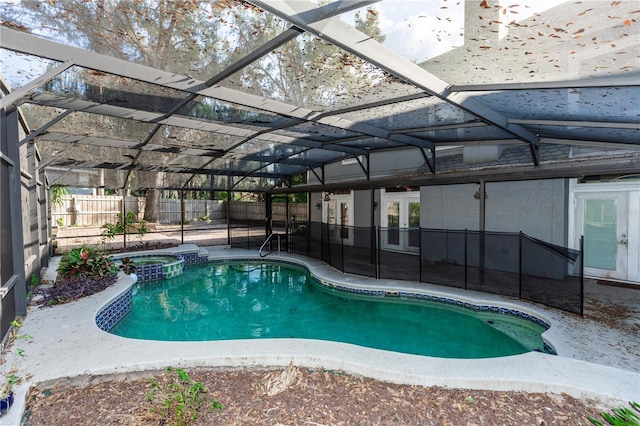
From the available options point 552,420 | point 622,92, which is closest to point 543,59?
point 622,92

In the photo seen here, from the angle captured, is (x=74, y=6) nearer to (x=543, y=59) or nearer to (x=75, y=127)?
(x=543, y=59)

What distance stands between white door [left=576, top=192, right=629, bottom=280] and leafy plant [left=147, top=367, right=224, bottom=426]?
8.67 metres

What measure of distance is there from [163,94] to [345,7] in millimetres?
3433

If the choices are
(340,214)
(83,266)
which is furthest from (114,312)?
(340,214)

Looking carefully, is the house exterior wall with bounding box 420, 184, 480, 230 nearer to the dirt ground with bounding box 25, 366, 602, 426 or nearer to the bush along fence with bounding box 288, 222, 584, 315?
the bush along fence with bounding box 288, 222, 584, 315

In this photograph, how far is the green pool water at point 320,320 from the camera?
482 centimetres

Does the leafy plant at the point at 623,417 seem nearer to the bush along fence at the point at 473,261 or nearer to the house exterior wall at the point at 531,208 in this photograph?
the bush along fence at the point at 473,261

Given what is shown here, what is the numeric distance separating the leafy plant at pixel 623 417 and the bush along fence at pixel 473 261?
2669 mm

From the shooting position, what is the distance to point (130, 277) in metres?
7.16

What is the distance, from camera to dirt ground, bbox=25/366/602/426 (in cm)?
237

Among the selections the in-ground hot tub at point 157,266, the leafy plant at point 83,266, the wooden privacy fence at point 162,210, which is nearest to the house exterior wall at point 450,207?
the in-ground hot tub at point 157,266

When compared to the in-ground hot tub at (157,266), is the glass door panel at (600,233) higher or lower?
higher

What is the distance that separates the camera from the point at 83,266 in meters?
6.73

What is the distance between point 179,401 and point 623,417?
11.5ft
